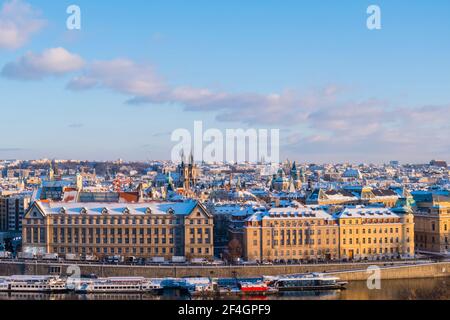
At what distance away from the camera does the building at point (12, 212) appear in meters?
63.6

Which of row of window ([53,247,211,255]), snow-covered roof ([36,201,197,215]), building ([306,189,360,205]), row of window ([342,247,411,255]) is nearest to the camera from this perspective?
row of window ([53,247,211,255])

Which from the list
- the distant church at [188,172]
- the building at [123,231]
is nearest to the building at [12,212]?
the building at [123,231]

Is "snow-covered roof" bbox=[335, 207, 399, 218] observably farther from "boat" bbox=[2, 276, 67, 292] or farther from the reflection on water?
"boat" bbox=[2, 276, 67, 292]

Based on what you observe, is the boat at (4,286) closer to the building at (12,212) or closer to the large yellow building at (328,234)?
the large yellow building at (328,234)

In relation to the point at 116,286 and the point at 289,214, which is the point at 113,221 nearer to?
the point at 116,286

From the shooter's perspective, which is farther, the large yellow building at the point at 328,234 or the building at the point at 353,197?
the building at the point at 353,197

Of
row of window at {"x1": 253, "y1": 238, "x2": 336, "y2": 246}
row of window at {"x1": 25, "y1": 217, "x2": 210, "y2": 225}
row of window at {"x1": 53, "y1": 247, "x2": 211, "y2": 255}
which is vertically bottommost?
row of window at {"x1": 53, "y1": 247, "x2": 211, "y2": 255}

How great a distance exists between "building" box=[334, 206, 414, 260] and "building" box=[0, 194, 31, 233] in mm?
27924

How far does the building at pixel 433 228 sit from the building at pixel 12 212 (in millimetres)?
31269

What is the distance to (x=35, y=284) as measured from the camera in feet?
128

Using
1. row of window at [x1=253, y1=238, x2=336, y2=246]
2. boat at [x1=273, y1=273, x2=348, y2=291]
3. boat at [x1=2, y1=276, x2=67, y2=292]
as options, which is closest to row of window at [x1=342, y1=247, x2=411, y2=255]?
row of window at [x1=253, y1=238, x2=336, y2=246]

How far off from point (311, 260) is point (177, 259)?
8.04 metres

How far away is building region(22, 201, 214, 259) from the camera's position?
46.7 metres
